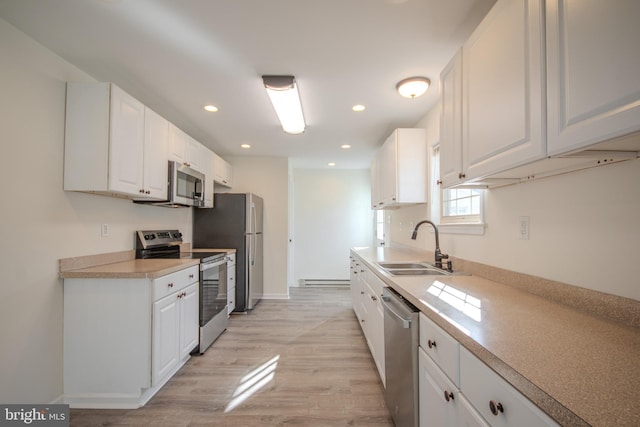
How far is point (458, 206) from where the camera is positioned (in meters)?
2.29

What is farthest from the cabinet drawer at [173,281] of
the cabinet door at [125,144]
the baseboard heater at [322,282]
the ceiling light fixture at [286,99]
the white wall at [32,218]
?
the baseboard heater at [322,282]

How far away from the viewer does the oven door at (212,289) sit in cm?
259

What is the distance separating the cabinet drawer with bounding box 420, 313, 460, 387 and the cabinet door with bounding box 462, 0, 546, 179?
29.5 inches

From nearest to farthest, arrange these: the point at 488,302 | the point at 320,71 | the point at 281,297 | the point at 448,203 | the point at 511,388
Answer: the point at 511,388 < the point at 488,302 < the point at 320,71 < the point at 448,203 < the point at 281,297

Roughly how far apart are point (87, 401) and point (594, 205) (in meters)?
3.12

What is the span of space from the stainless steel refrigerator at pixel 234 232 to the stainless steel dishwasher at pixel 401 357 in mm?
Result: 2462

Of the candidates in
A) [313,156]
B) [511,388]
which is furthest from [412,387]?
[313,156]

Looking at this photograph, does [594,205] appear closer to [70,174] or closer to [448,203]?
[448,203]

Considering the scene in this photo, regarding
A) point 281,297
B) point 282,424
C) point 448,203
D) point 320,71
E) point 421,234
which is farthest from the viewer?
point 281,297

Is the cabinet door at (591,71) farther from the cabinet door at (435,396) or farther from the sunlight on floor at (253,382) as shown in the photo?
the sunlight on floor at (253,382)

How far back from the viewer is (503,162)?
1.15 m

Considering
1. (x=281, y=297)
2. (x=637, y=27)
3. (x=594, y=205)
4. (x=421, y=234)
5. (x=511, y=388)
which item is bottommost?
(x=281, y=297)

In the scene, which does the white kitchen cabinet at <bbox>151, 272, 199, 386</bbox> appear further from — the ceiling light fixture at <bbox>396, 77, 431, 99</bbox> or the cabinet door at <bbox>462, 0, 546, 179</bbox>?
the ceiling light fixture at <bbox>396, 77, 431, 99</bbox>

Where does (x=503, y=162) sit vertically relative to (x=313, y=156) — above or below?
below
